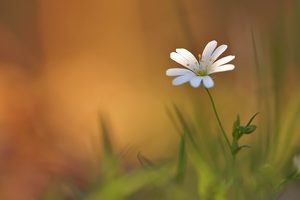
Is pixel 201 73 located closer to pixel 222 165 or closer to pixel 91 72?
pixel 222 165

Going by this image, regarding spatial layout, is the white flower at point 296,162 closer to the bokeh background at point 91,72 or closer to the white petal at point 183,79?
the white petal at point 183,79

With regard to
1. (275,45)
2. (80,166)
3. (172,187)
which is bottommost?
(80,166)

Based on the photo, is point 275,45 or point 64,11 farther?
point 64,11

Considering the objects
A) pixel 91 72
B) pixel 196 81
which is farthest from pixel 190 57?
pixel 91 72

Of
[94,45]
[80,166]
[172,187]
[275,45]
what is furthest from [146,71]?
[172,187]

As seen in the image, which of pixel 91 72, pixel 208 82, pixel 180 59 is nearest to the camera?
pixel 208 82

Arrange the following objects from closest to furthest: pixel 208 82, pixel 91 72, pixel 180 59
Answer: pixel 208 82, pixel 180 59, pixel 91 72

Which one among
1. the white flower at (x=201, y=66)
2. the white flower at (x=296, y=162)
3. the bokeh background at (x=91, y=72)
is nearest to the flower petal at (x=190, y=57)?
the white flower at (x=201, y=66)

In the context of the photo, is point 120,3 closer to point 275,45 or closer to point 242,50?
point 242,50
